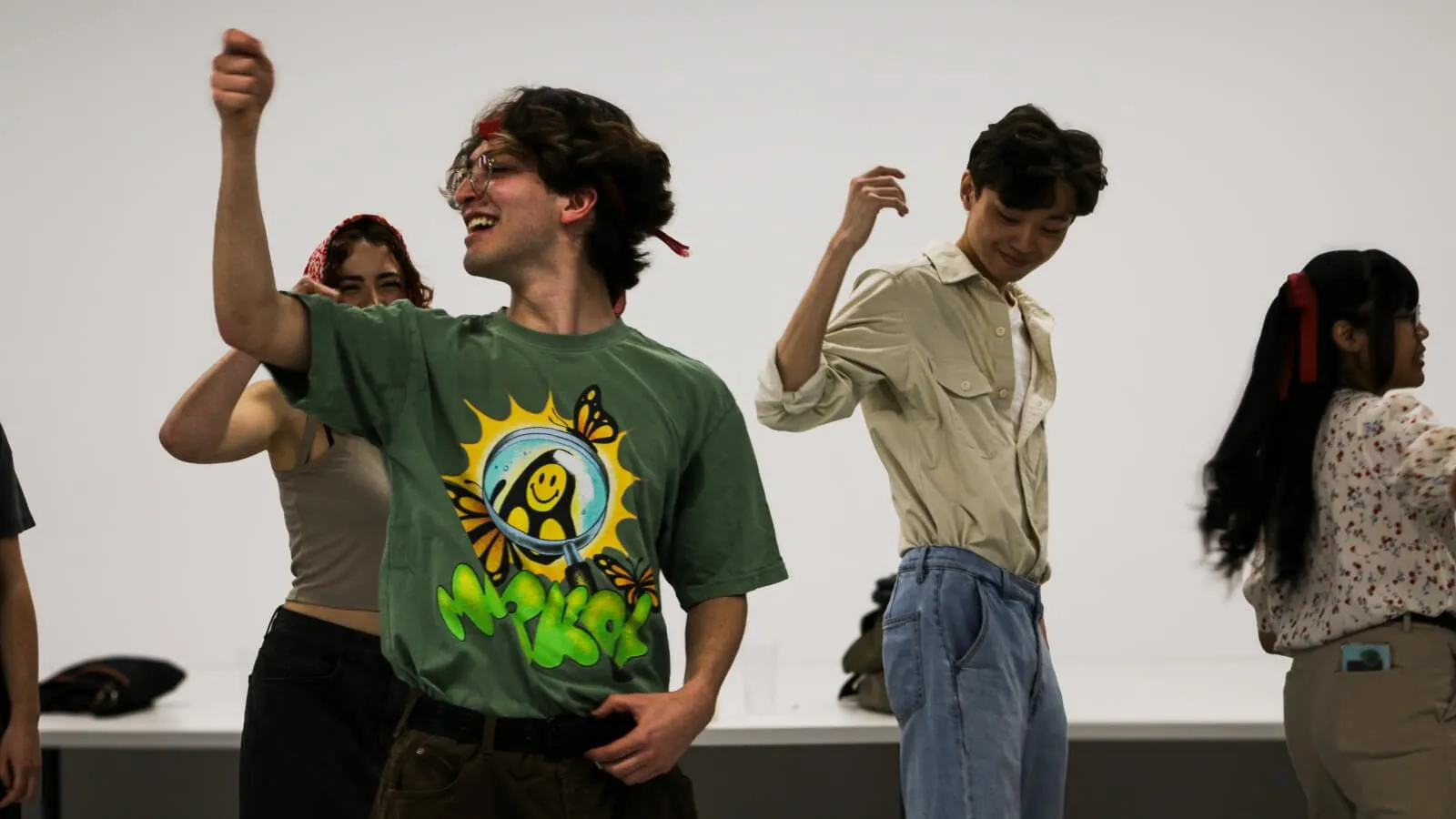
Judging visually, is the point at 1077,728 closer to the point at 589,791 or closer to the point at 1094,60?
the point at 589,791

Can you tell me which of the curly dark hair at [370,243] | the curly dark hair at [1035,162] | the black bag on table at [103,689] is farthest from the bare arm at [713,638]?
the black bag on table at [103,689]

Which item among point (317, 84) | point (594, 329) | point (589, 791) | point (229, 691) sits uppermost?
point (317, 84)

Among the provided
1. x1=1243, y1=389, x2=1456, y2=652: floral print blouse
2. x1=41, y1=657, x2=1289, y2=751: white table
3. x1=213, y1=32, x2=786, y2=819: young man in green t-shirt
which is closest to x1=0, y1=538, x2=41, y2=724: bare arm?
x1=41, y1=657, x2=1289, y2=751: white table

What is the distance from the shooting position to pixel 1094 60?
411cm

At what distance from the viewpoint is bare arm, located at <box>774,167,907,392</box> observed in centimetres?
199

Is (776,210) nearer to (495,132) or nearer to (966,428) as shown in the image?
(966,428)

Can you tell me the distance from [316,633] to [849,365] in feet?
2.71

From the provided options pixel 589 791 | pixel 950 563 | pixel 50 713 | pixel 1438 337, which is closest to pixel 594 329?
pixel 589 791

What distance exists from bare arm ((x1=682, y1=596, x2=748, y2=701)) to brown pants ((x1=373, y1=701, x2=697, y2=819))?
0.16 m

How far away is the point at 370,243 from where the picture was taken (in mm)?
2389

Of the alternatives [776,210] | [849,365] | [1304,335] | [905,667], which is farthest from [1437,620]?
[776,210]

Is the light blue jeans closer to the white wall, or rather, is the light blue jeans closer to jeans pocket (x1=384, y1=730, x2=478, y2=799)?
jeans pocket (x1=384, y1=730, x2=478, y2=799)

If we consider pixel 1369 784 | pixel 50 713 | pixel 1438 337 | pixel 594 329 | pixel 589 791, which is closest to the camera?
pixel 589 791

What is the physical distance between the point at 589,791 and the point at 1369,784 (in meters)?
1.26
